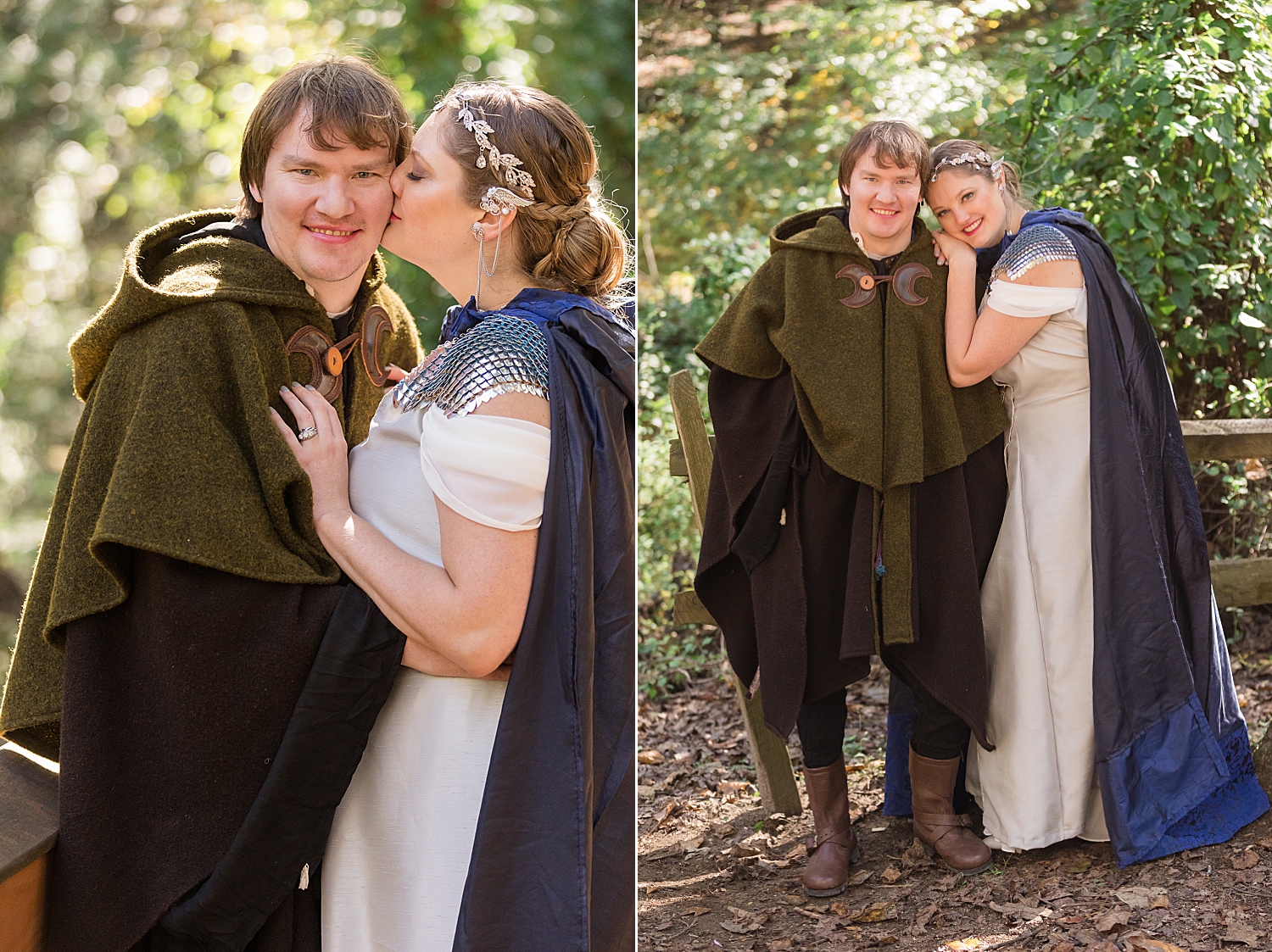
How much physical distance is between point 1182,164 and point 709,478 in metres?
1.59

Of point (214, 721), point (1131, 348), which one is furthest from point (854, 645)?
point (214, 721)

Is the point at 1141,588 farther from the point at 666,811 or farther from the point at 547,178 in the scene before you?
the point at 547,178

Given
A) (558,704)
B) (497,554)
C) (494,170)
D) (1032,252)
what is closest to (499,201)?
(494,170)

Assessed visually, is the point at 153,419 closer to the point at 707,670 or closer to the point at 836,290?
the point at 836,290

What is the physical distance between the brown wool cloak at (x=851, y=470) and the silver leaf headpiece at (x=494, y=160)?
2.78 ft

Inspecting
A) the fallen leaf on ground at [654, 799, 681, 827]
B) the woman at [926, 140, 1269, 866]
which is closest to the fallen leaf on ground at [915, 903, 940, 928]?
the woman at [926, 140, 1269, 866]

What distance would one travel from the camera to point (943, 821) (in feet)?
8.86

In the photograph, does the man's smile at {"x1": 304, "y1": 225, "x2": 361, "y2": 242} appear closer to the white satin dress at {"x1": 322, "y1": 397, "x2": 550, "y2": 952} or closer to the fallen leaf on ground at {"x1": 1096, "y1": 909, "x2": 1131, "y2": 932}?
the white satin dress at {"x1": 322, "y1": 397, "x2": 550, "y2": 952}

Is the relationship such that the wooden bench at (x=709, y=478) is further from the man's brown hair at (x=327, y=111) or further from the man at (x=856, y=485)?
the man's brown hair at (x=327, y=111)

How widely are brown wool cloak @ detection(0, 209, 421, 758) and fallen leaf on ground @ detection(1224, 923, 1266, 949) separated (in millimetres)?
1869

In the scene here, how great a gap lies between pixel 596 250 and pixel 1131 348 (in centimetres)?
132

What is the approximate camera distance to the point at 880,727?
3.52 meters

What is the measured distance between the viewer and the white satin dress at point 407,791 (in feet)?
5.91

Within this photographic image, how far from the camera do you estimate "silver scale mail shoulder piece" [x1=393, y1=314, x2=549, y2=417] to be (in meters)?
1.69
